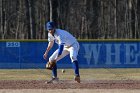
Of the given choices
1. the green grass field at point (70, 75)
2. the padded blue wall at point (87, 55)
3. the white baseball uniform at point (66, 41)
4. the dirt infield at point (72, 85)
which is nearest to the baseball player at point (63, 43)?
the white baseball uniform at point (66, 41)

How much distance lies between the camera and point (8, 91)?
33.3 ft

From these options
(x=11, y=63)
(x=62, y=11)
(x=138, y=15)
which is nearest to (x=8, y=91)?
(x=11, y=63)

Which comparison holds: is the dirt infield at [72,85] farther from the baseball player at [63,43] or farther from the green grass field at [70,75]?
the green grass field at [70,75]

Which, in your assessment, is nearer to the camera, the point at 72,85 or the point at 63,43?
the point at 72,85

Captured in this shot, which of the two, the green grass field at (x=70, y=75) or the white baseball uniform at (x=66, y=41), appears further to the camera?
the green grass field at (x=70, y=75)

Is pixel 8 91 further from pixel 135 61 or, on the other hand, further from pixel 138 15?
pixel 138 15

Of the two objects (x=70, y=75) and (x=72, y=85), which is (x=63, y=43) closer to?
(x=72, y=85)

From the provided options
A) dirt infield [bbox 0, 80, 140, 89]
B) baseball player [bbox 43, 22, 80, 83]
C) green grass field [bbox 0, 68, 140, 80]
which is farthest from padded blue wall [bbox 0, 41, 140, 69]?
dirt infield [bbox 0, 80, 140, 89]

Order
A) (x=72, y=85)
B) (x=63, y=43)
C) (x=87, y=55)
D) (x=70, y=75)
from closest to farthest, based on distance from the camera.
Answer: (x=72, y=85) < (x=63, y=43) < (x=70, y=75) < (x=87, y=55)

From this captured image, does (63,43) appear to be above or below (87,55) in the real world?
above

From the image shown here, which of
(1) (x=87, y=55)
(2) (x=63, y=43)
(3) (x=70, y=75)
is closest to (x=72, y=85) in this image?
(2) (x=63, y=43)

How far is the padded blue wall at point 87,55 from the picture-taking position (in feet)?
79.1

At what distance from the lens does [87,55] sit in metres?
24.2

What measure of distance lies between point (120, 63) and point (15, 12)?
3604cm
